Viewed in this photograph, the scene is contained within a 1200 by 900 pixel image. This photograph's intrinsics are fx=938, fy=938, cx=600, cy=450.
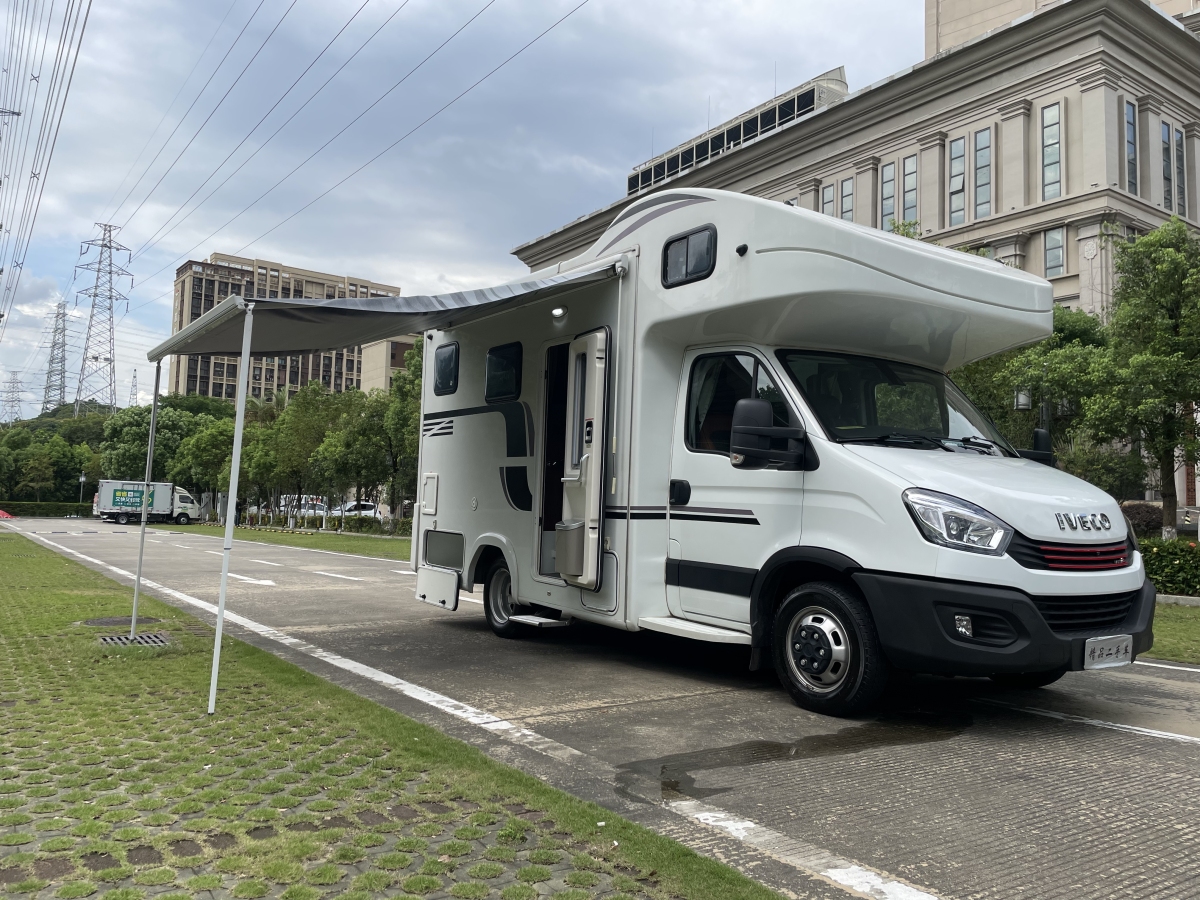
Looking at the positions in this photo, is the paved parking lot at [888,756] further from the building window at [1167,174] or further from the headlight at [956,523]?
the building window at [1167,174]

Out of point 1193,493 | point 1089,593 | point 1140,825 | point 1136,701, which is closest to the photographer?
point 1140,825

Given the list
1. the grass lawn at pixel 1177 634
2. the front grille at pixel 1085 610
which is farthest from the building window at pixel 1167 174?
the front grille at pixel 1085 610

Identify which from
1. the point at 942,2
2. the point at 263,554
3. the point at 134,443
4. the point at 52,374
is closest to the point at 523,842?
the point at 263,554

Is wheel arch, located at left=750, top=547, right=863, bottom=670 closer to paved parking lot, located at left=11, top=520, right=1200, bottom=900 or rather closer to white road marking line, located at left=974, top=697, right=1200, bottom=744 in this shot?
paved parking lot, located at left=11, top=520, right=1200, bottom=900

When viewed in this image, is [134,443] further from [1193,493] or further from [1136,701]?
[1136,701]

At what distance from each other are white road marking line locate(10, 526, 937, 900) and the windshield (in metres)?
2.68

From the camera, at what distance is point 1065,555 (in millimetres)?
5363

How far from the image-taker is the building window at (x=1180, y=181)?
48.8 meters

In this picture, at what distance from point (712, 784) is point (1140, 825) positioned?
1.87m

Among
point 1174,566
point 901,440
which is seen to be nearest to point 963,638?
point 901,440

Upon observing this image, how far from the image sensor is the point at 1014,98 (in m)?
47.2

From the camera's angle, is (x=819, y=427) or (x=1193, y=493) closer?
(x=819, y=427)

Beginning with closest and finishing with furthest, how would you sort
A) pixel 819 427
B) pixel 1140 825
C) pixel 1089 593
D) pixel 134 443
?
1. pixel 1140 825
2. pixel 1089 593
3. pixel 819 427
4. pixel 134 443

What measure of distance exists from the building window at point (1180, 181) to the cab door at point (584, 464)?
52.1 meters
